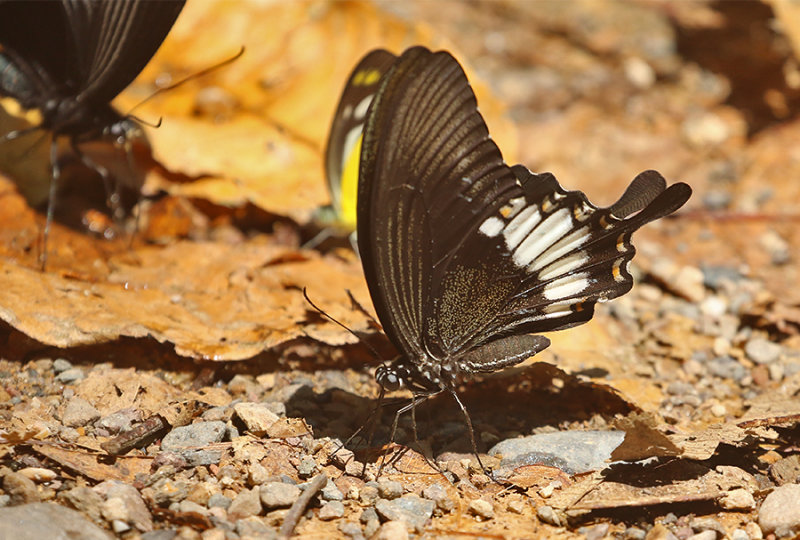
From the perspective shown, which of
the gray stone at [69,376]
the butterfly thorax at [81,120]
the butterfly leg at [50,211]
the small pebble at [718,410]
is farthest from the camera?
the butterfly thorax at [81,120]

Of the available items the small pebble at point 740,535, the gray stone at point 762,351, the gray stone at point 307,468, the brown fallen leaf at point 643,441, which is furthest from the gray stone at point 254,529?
the gray stone at point 762,351

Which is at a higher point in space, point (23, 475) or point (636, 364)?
point (636, 364)

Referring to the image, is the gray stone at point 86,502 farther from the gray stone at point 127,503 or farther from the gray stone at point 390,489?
the gray stone at point 390,489

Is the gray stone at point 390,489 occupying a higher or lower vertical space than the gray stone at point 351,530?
higher

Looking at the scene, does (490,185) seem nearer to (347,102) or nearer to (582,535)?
(582,535)

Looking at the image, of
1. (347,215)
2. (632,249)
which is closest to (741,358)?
(632,249)

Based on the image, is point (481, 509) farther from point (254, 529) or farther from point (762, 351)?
point (762, 351)
